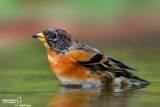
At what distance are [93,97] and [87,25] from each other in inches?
684

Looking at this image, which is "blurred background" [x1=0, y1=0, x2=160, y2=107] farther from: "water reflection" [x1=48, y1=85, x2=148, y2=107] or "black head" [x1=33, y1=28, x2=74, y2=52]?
"water reflection" [x1=48, y1=85, x2=148, y2=107]

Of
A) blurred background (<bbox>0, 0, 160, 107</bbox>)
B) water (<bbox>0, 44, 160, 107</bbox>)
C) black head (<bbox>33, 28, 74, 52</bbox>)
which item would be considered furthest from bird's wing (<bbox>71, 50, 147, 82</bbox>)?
blurred background (<bbox>0, 0, 160, 107</bbox>)

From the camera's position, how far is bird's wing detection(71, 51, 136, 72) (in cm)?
1059

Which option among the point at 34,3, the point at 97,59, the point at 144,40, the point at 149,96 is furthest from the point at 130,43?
the point at 149,96

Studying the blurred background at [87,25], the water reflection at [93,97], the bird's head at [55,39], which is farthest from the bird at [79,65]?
the blurred background at [87,25]

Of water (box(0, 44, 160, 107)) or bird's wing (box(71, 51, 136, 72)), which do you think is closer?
water (box(0, 44, 160, 107))

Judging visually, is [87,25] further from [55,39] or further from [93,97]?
[93,97]

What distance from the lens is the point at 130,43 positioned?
22.2m

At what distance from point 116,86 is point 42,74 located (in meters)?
2.48

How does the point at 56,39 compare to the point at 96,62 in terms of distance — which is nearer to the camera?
the point at 96,62

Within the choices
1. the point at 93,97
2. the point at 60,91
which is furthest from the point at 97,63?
the point at 93,97

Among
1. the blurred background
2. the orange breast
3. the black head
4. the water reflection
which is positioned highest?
the blurred background

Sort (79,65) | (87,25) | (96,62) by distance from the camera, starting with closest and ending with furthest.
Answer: (79,65) < (96,62) < (87,25)

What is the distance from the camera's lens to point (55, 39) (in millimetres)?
11133
